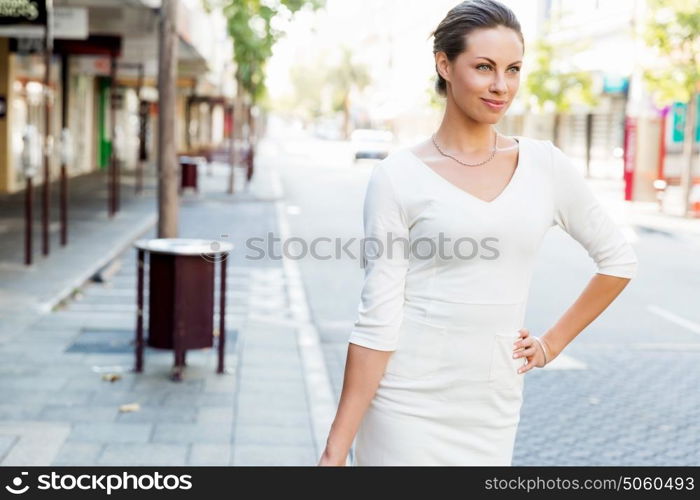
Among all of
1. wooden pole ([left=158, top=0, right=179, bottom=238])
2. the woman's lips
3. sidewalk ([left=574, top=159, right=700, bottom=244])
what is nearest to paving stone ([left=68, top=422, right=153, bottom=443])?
wooden pole ([left=158, top=0, right=179, bottom=238])

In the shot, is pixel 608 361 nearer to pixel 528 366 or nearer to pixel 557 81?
pixel 528 366

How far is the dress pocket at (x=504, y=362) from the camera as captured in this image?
7.75ft

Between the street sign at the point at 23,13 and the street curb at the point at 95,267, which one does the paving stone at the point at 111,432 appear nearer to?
the street curb at the point at 95,267

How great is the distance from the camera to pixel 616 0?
121ft

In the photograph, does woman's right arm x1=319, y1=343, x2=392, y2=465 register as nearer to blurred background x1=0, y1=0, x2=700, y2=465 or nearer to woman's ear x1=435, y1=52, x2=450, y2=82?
woman's ear x1=435, y1=52, x2=450, y2=82

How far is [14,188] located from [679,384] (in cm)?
1915

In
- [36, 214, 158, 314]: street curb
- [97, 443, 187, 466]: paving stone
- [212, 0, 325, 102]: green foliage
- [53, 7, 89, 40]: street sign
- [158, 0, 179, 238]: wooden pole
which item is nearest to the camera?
[97, 443, 187, 466]: paving stone

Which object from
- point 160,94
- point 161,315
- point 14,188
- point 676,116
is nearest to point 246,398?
point 161,315

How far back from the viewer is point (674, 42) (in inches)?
861

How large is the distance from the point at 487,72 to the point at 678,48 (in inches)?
824

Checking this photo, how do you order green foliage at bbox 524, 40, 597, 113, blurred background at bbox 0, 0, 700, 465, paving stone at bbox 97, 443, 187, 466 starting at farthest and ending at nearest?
green foliage at bbox 524, 40, 597, 113
blurred background at bbox 0, 0, 700, 465
paving stone at bbox 97, 443, 187, 466

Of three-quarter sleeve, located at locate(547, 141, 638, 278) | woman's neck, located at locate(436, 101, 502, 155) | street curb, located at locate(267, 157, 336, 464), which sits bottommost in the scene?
street curb, located at locate(267, 157, 336, 464)

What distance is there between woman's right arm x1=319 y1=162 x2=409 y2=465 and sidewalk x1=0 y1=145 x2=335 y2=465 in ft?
9.60

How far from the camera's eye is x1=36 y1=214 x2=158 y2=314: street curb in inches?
379
